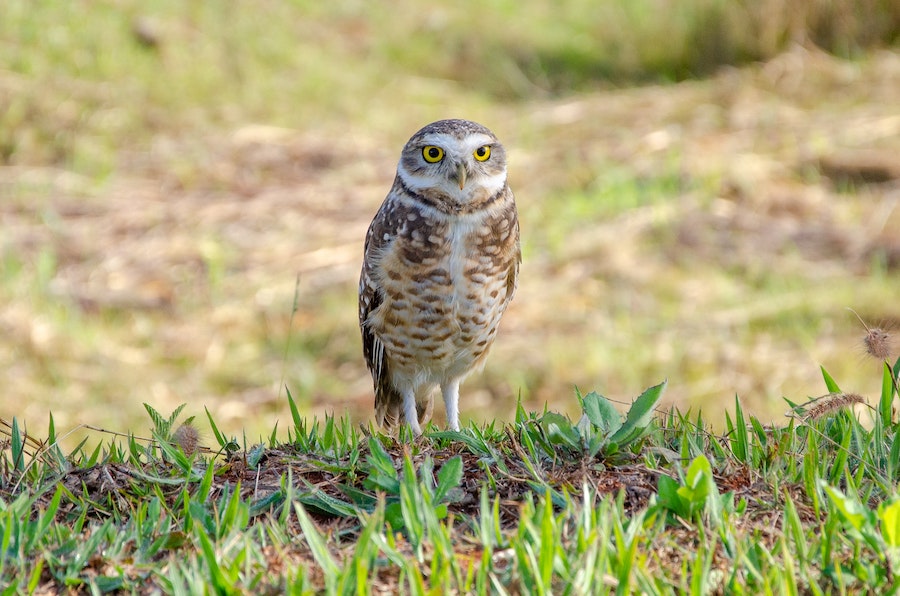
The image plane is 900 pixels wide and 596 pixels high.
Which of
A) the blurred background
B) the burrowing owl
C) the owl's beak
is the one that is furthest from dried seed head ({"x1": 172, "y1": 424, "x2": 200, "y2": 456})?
the blurred background

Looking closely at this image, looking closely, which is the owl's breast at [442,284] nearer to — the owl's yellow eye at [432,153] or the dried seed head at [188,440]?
the owl's yellow eye at [432,153]

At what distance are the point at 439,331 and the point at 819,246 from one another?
16.1ft

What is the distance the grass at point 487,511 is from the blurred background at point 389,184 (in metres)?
2.76

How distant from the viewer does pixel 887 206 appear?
9172 millimetres

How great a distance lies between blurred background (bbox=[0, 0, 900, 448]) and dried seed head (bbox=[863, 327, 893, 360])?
2.51m

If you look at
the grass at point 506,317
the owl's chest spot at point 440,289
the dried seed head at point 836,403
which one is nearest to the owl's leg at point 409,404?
the owl's chest spot at point 440,289

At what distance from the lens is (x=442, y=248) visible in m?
4.67

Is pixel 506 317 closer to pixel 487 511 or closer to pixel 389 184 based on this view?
pixel 389 184

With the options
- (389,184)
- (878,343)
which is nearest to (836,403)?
(878,343)

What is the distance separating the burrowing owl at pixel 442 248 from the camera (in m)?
4.62

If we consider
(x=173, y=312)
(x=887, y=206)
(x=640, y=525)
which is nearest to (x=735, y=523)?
(x=640, y=525)

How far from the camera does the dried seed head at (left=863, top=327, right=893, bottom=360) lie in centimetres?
324

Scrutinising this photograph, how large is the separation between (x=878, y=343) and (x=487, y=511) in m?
1.26

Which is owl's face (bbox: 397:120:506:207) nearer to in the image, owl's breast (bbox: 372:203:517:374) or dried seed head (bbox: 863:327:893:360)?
owl's breast (bbox: 372:203:517:374)
